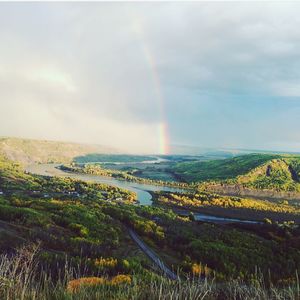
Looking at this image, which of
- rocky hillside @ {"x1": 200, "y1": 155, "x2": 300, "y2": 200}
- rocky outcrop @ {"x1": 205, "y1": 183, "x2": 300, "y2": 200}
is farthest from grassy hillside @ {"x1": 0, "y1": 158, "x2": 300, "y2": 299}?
rocky hillside @ {"x1": 200, "y1": 155, "x2": 300, "y2": 200}

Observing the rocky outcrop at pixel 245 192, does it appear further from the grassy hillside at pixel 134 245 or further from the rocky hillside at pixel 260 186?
the grassy hillside at pixel 134 245

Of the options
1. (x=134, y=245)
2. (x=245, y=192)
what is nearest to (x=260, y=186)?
(x=245, y=192)

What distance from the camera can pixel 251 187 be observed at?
182125 mm

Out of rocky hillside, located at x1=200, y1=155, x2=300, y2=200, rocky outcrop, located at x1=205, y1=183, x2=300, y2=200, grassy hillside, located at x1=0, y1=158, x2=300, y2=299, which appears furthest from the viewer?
rocky hillside, located at x1=200, y1=155, x2=300, y2=200

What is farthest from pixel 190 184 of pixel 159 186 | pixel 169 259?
pixel 169 259

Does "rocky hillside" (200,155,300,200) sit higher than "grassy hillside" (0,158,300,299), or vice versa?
"grassy hillside" (0,158,300,299)

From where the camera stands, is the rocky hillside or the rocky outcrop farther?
the rocky hillside

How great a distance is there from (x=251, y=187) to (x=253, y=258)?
13885 cm

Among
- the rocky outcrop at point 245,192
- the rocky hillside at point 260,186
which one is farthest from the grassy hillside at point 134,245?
the rocky hillside at point 260,186

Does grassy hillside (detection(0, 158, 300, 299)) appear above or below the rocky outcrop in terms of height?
above

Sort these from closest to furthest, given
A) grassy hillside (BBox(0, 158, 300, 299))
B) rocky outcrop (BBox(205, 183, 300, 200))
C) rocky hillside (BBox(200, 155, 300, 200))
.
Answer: grassy hillside (BBox(0, 158, 300, 299))
rocky outcrop (BBox(205, 183, 300, 200))
rocky hillside (BBox(200, 155, 300, 200))

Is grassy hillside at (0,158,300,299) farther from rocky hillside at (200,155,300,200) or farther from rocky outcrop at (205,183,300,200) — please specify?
rocky hillside at (200,155,300,200)

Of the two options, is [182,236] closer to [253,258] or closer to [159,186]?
[253,258]

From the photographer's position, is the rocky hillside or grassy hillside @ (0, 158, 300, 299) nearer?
grassy hillside @ (0, 158, 300, 299)
